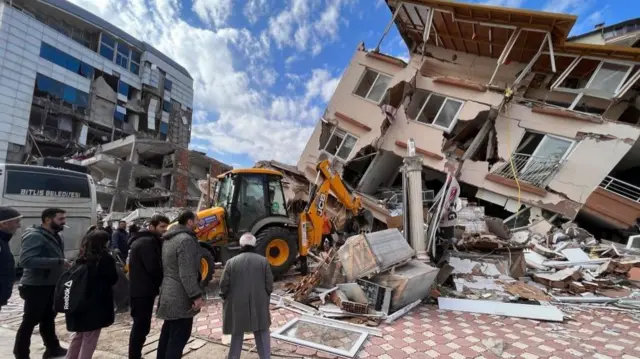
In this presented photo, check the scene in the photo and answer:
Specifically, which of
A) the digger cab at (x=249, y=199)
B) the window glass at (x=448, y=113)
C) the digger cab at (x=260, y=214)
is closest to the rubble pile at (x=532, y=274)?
the digger cab at (x=260, y=214)

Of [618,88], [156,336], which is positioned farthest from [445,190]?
[618,88]

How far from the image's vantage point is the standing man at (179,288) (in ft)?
9.86

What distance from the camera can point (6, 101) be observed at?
2220 centimetres

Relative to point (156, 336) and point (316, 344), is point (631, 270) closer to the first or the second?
point (316, 344)

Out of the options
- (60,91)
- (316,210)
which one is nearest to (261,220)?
(316,210)

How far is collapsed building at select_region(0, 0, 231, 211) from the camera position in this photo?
22.4 metres

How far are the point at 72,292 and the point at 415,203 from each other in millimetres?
5868

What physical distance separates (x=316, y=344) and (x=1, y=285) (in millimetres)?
3240

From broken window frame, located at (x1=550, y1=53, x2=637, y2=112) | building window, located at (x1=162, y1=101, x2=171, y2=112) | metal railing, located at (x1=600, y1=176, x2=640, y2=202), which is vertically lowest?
metal railing, located at (x1=600, y1=176, x2=640, y2=202)

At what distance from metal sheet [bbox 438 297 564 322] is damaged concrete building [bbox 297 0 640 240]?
19.3ft

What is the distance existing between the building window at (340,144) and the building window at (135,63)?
92.6 ft

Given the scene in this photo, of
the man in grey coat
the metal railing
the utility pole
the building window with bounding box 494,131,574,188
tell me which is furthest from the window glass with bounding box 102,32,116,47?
the metal railing

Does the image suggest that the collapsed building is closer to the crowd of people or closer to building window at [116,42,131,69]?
building window at [116,42,131,69]

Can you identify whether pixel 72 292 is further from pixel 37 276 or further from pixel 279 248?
pixel 279 248
